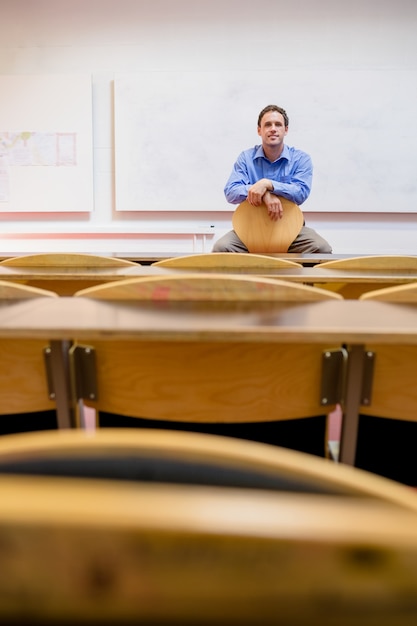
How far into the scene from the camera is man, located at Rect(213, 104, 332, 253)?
2766 millimetres

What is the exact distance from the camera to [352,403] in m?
0.81

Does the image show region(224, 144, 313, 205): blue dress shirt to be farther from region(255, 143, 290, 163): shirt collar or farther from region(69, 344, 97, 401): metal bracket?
region(69, 344, 97, 401): metal bracket

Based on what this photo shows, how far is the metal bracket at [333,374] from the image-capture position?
798 millimetres

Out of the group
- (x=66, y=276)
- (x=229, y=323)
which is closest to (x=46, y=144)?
(x=66, y=276)

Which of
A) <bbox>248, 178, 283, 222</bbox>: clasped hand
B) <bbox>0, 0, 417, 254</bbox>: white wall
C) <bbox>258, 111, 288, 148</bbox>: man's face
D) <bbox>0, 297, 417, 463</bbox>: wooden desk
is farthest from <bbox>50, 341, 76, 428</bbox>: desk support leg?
<bbox>0, 0, 417, 254</bbox>: white wall

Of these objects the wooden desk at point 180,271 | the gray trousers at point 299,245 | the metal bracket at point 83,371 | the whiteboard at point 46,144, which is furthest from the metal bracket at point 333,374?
the whiteboard at point 46,144

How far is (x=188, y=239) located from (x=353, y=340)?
161 inches

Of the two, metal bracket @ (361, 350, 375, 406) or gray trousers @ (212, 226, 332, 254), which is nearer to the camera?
metal bracket @ (361, 350, 375, 406)

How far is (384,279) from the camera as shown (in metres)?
1.65

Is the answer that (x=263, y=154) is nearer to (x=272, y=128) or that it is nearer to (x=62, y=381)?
(x=272, y=128)

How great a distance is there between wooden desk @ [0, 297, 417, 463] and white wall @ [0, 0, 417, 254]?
12.4 ft

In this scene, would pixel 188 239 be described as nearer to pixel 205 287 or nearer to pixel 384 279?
pixel 384 279

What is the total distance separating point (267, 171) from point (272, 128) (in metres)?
0.33

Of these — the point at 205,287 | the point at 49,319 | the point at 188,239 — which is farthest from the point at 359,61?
the point at 49,319
